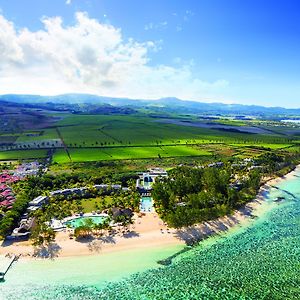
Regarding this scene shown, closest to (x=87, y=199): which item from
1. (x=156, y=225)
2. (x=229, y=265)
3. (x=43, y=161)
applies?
(x=156, y=225)

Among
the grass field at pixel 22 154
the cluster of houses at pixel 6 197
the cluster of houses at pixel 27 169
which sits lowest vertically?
the grass field at pixel 22 154

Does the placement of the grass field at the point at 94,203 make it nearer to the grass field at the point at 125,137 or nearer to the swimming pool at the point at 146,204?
the swimming pool at the point at 146,204

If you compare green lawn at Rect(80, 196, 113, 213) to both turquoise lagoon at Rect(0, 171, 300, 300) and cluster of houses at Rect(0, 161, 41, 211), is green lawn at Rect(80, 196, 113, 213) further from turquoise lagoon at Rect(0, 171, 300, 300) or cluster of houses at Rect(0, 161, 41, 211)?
turquoise lagoon at Rect(0, 171, 300, 300)

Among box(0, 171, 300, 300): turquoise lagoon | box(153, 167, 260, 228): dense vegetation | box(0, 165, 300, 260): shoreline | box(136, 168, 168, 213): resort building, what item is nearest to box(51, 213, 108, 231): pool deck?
box(0, 165, 300, 260): shoreline

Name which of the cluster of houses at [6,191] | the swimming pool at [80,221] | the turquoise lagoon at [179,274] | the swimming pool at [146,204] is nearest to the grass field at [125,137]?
the cluster of houses at [6,191]

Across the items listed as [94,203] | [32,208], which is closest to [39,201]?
[32,208]

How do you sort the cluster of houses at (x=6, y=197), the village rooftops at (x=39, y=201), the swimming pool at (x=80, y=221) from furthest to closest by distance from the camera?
the cluster of houses at (x=6, y=197)
the village rooftops at (x=39, y=201)
the swimming pool at (x=80, y=221)

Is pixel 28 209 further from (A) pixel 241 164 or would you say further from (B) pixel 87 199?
(A) pixel 241 164
